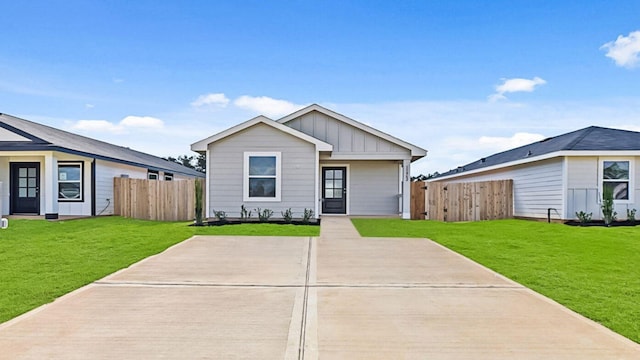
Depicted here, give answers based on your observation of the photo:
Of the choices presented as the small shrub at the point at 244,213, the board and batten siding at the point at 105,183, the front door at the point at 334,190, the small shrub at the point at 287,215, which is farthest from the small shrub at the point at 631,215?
the board and batten siding at the point at 105,183

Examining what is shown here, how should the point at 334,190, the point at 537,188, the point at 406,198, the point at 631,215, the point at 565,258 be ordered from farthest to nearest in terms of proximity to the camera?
the point at 334,190, the point at 406,198, the point at 537,188, the point at 631,215, the point at 565,258

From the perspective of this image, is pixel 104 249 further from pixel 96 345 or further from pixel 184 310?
pixel 96 345

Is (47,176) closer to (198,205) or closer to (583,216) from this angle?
(198,205)

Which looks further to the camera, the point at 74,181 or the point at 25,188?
the point at 74,181

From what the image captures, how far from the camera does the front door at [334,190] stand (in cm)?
1769

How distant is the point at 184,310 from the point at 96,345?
111 cm

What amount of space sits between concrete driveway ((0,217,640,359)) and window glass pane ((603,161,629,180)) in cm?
997

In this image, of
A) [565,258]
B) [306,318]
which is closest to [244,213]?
[565,258]

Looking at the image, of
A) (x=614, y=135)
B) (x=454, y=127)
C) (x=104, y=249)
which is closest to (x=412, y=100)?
(x=454, y=127)

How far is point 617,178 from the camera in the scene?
14.0 meters

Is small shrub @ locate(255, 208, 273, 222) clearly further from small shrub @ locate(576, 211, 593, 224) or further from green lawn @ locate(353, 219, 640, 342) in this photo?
small shrub @ locate(576, 211, 593, 224)

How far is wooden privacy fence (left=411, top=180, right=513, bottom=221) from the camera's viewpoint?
16.2 metres

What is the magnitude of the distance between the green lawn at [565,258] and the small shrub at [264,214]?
10.2 ft

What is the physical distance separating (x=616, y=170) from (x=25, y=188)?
21.6m
